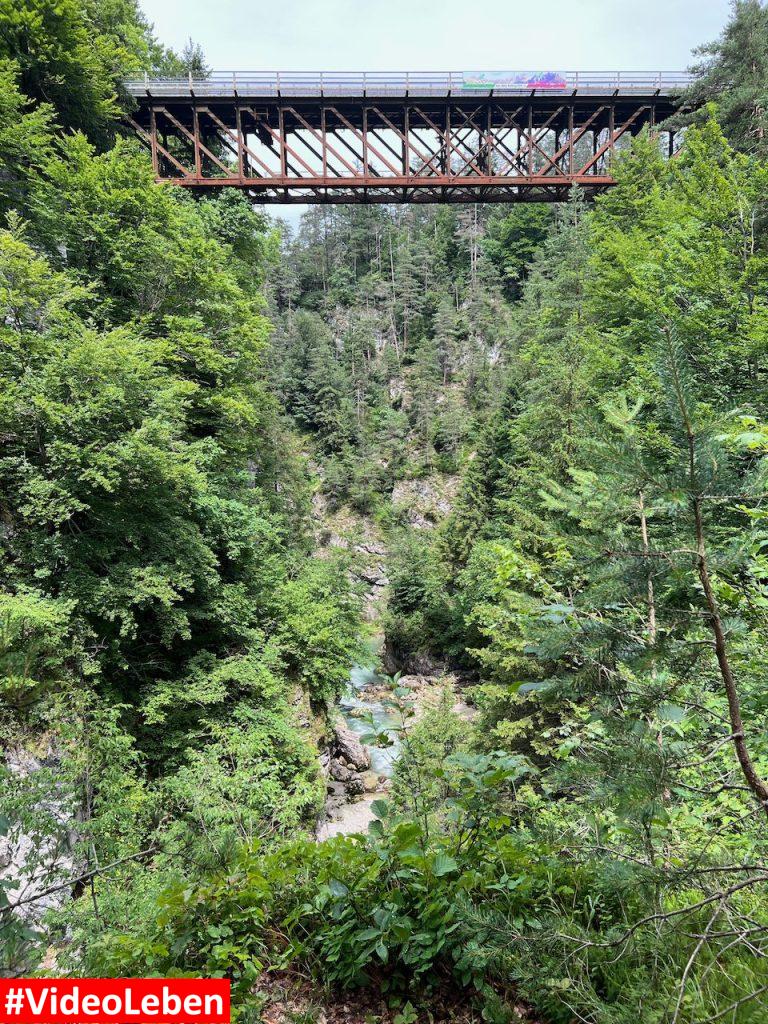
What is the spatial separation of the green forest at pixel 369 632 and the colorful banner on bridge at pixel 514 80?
4473 millimetres

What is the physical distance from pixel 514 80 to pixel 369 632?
19.2 meters

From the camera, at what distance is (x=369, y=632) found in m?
15.1

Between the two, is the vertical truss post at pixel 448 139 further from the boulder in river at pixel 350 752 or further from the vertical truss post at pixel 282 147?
the boulder in river at pixel 350 752

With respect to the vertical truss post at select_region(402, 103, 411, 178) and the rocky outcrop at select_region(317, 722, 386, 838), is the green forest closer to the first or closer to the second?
the rocky outcrop at select_region(317, 722, 386, 838)

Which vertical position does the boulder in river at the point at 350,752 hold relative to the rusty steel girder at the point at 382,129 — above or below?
below

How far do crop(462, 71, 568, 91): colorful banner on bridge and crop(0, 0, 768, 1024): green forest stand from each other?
447 cm

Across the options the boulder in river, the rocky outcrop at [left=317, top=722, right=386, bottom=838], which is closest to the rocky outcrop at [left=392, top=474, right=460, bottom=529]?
the rocky outcrop at [left=317, top=722, right=386, bottom=838]

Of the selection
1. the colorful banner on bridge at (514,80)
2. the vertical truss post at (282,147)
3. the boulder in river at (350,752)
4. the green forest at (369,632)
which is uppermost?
the colorful banner on bridge at (514,80)

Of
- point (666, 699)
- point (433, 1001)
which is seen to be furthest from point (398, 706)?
point (666, 699)

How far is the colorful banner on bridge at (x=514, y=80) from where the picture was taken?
1734cm

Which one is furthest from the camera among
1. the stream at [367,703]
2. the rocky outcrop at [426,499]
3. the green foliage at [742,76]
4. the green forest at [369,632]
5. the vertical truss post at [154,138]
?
the rocky outcrop at [426,499]

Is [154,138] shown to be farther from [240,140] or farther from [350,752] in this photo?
[350,752]

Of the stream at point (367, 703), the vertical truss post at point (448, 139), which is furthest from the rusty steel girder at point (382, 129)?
the stream at point (367, 703)

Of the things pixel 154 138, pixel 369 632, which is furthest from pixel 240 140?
pixel 369 632
